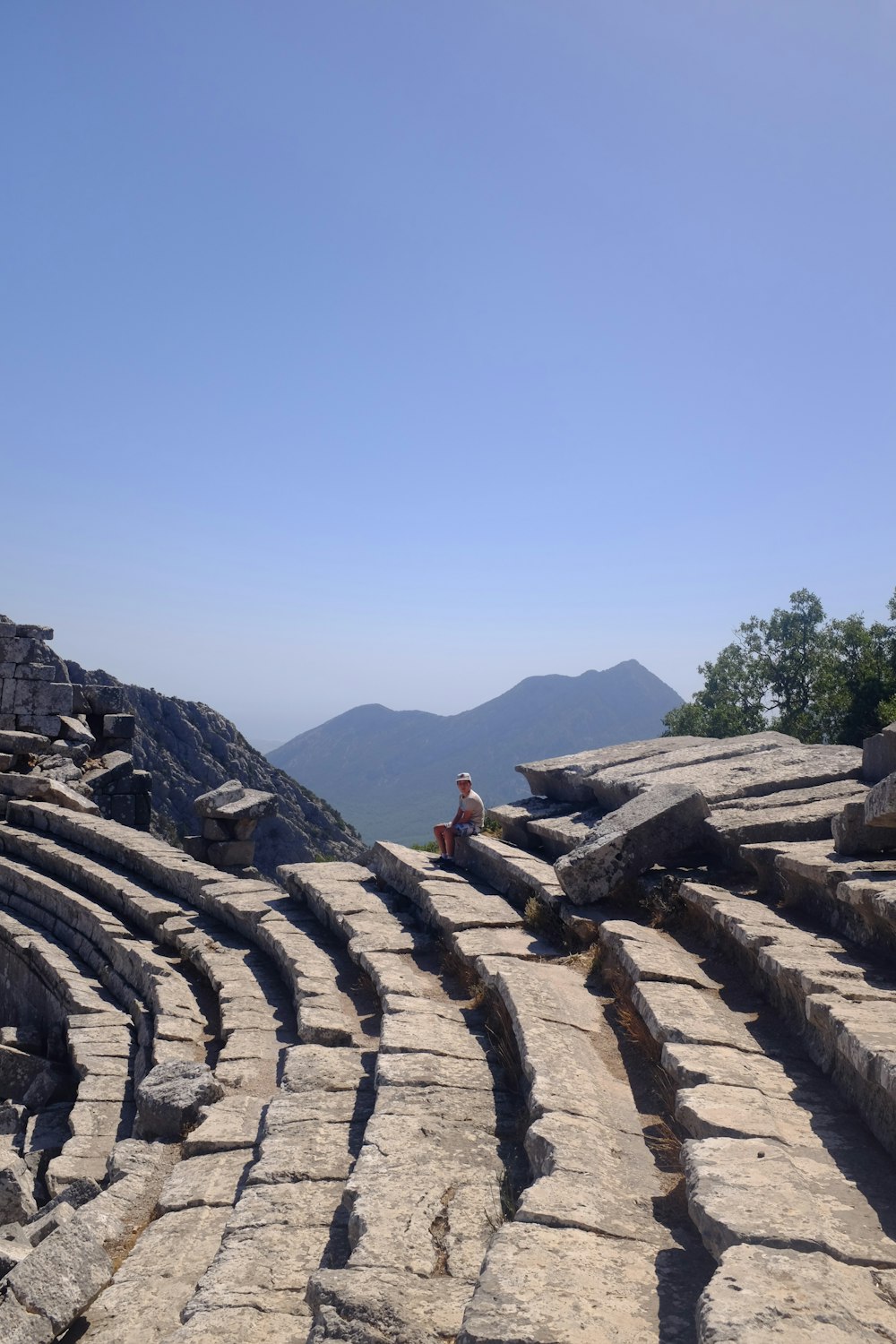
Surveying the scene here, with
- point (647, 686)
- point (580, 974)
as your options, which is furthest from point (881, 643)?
point (647, 686)

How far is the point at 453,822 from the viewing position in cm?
1139

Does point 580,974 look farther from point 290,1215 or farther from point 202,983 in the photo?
point 202,983

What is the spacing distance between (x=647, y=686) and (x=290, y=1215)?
18333 centimetres

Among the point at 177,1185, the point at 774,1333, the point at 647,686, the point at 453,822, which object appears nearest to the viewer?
the point at 774,1333

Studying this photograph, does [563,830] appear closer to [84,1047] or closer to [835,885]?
[835,885]

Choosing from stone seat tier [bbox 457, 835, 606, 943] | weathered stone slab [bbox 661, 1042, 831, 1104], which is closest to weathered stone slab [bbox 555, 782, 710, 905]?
stone seat tier [bbox 457, 835, 606, 943]

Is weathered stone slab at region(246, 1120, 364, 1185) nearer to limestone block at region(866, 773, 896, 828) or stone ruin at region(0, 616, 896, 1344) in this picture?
stone ruin at region(0, 616, 896, 1344)

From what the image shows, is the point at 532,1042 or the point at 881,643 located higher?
the point at 881,643

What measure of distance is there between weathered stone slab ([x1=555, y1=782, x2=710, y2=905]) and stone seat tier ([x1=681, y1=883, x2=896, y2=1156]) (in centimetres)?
95

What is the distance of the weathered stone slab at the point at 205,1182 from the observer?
5.08 metres

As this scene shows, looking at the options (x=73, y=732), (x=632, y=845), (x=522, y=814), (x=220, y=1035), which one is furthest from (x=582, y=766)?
(x=73, y=732)

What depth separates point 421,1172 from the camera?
179 inches

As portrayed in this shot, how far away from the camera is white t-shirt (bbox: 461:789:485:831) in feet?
37.6

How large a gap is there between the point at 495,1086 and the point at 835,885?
270 cm
